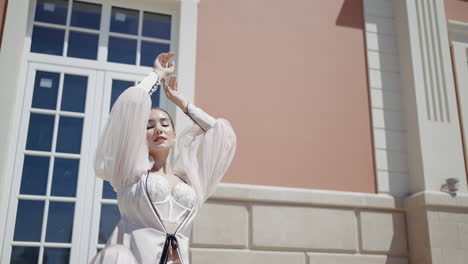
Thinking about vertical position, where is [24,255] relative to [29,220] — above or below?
below

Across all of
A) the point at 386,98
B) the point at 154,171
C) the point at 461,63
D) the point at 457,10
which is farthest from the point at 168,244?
the point at 457,10

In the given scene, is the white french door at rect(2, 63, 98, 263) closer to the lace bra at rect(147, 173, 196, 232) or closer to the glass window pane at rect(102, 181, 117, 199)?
the glass window pane at rect(102, 181, 117, 199)

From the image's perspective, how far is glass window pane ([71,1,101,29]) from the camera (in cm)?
557

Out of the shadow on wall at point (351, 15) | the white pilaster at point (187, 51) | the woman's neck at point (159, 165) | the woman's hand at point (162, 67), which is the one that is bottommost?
the woman's neck at point (159, 165)

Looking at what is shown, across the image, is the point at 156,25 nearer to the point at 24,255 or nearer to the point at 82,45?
the point at 82,45

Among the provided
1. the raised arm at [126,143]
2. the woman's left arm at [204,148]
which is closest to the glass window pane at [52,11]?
the woman's left arm at [204,148]

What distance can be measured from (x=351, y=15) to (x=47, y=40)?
128 inches

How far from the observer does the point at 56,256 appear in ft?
15.7

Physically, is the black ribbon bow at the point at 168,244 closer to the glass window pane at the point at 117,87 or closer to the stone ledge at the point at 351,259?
the stone ledge at the point at 351,259

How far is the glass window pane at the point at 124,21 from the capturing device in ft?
18.6

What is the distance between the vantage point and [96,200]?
16.4 feet

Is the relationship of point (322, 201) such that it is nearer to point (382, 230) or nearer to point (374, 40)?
point (382, 230)

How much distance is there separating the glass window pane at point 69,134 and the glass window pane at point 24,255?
903 millimetres

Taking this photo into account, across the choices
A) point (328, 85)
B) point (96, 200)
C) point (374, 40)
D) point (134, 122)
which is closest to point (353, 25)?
point (374, 40)
